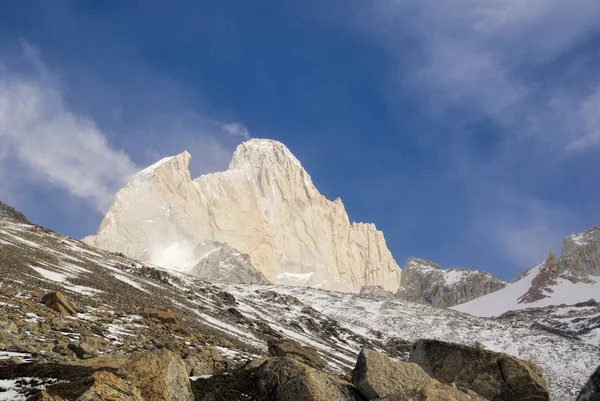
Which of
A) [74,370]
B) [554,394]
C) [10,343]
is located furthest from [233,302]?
[74,370]

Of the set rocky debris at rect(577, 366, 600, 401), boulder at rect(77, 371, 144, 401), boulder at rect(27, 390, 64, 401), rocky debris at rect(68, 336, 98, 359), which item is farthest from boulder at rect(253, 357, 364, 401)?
rocky debris at rect(577, 366, 600, 401)

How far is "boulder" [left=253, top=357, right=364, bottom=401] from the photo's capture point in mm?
9586

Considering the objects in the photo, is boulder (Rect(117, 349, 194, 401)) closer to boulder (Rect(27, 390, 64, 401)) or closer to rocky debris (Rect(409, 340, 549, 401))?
boulder (Rect(27, 390, 64, 401))

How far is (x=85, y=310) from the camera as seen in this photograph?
21.1m

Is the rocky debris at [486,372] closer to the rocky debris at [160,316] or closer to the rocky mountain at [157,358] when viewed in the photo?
the rocky mountain at [157,358]

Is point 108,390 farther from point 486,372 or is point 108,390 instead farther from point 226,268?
point 226,268

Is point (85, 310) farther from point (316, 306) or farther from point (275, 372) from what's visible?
point (316, 306)

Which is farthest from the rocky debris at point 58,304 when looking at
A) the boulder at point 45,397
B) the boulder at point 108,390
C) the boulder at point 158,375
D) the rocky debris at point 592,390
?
the rocky debris at point 592,390

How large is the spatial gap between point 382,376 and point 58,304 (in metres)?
14.5

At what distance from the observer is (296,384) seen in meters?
9.73

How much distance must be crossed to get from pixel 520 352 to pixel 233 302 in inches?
1791

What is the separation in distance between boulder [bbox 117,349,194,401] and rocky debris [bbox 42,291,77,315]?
11.7 metres

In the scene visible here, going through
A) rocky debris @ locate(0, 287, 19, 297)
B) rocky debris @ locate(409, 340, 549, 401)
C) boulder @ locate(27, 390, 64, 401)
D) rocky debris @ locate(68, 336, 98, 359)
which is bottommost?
rocky debris @ locate(68, 336, 98, 359)

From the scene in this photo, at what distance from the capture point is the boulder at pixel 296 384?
9.59m
